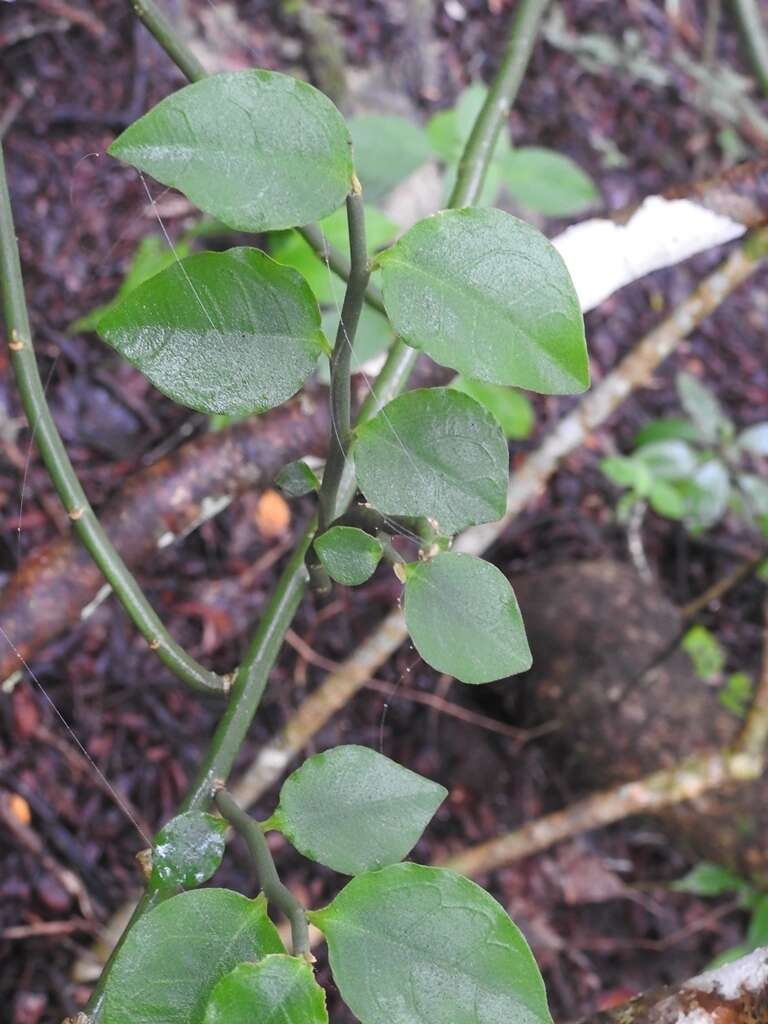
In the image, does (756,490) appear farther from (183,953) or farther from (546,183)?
(183,953)

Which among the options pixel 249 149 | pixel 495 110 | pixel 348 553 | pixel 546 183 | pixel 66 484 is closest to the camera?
pixel 249 149

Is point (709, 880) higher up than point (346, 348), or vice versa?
point (346, 348)

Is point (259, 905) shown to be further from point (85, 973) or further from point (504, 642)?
point (85, 973)

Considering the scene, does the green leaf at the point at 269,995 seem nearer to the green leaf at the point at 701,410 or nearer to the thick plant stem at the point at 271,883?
the thick plant stem at the point at 271,883

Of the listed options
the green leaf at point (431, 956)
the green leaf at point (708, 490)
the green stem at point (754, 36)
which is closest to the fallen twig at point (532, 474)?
the green stem at point (754, 36)

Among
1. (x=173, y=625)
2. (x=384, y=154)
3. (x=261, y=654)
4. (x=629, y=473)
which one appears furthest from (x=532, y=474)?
(x=261, y=654)

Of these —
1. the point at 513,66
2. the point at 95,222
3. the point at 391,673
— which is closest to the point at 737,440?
the point at 391,673

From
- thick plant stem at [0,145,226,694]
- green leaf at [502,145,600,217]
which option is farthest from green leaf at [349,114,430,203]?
thick plant stem at [0,145,226,694]
